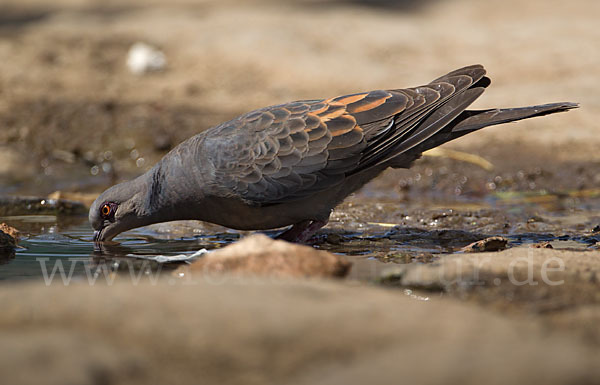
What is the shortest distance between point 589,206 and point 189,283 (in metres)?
4.95

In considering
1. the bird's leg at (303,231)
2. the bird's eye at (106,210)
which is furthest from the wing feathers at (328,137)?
the bird's eye at (106,210)

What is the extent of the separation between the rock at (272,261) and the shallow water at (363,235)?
28cm

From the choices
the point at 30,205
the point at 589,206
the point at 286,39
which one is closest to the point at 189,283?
the point at 30,205

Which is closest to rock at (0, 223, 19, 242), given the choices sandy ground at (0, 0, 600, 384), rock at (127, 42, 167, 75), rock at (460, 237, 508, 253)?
sandy ground at (0, 0, 600, 384)

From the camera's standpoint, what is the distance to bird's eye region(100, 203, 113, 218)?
575cm

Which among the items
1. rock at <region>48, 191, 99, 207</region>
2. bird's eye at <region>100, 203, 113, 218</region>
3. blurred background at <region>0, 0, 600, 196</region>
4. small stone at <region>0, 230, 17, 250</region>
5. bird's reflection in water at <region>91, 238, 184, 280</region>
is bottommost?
bird's reflection in water at <region>91, 238, 184, 280</region>

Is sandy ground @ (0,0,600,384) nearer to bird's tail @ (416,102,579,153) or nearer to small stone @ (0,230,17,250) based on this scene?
bird's tail @ (416,102,579,153)

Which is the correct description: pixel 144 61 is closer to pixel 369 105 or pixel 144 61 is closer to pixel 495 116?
pixel 369 105

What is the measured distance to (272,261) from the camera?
4066 millimetres

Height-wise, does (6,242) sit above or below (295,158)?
below

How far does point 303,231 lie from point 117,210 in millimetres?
1418

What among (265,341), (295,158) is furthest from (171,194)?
(265,341)

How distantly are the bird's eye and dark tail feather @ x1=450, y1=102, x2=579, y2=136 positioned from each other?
105 inches

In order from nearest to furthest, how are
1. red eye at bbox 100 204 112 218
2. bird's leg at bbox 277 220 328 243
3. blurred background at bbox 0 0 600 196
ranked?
red eye at bbox 100 204 112 218, bird's leg at bbox 277 220 328 243, blurred background at bbox 0 0 600 196
